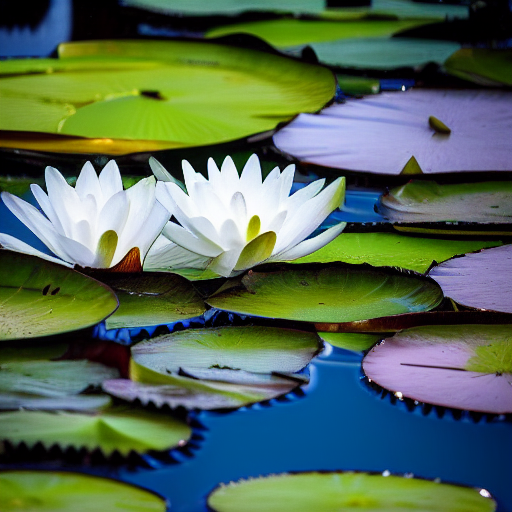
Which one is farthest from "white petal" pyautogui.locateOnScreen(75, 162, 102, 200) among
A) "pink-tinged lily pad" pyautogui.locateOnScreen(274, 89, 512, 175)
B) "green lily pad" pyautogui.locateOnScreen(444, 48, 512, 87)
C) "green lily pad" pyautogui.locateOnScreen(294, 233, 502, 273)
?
"green lily pad" pyautogui.locateOnScreen(444, 48, 512, 87)

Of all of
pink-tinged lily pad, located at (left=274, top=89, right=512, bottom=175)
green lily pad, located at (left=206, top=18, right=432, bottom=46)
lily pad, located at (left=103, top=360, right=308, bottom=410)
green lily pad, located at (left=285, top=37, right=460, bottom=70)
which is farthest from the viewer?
green lily pad, located at (left=206, top=18, right=432, bottom=46)

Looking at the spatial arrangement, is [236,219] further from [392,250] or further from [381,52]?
[381,52]

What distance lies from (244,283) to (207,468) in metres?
0.37

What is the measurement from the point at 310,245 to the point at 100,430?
0.50 m

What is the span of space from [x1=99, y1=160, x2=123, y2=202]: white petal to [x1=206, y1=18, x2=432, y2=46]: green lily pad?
1816 mm

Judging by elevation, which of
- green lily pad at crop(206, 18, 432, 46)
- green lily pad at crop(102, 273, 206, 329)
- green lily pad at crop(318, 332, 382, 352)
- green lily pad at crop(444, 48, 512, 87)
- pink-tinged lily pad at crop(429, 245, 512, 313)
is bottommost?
green lily pad at crop(318, 332, 382, 352)

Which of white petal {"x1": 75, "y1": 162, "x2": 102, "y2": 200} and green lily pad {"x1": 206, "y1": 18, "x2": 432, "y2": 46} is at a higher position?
green lily pad {"x1": 206, "y1": 18, "x2": 432, "y2": 46}

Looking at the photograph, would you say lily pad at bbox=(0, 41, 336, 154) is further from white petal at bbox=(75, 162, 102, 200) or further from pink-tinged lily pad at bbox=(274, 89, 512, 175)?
white petal at bbox=(75, 162, 102, 200)

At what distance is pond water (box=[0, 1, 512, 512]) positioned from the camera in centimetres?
79

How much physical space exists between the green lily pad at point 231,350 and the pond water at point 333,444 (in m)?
0.04

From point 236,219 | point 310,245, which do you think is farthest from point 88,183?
point 310,245

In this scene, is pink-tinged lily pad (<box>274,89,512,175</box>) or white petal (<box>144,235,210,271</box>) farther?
pink-tinged lily pad (<box>274,89,512,175</box>)

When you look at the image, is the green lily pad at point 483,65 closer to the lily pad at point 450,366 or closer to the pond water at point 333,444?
the lily pad at point 450,366

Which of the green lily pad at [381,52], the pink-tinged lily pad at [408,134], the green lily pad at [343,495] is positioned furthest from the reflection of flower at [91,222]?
the green lily pad at [381,52]
